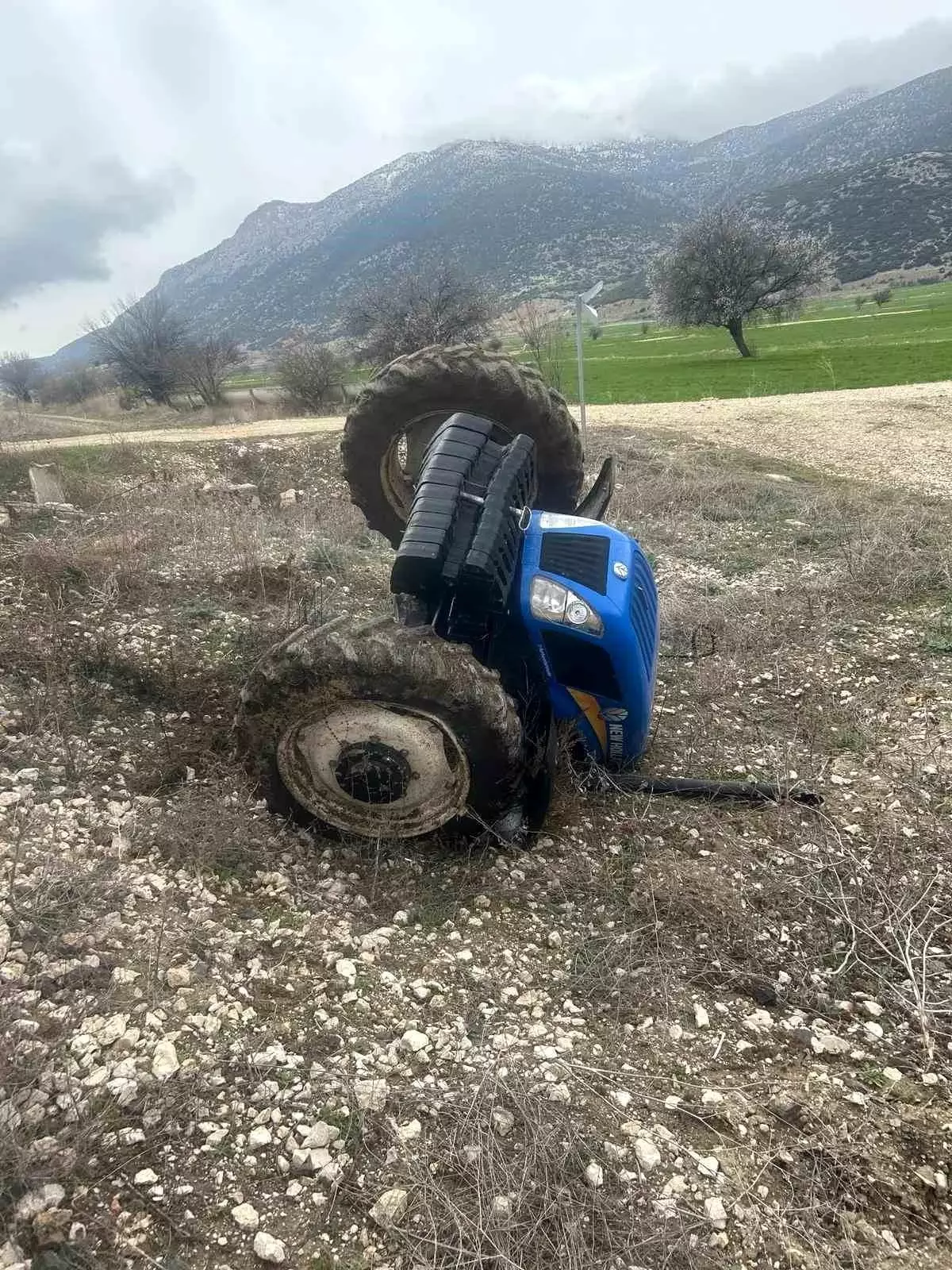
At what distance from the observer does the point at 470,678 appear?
3.11 meters

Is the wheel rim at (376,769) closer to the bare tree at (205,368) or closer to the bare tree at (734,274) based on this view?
the bare tree at (205,368)

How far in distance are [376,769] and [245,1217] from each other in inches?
64.5

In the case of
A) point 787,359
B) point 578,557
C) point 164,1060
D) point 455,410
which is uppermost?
point 455,410

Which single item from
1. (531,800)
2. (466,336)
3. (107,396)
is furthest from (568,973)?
(107,396)

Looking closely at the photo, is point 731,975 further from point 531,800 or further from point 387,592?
point 387,592

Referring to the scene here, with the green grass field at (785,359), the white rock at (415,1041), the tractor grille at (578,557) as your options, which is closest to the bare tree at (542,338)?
the green grass field at (785,359)

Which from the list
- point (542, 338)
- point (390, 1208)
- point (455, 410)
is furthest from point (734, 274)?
point (390, 1208)

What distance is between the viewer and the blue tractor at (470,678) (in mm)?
3139

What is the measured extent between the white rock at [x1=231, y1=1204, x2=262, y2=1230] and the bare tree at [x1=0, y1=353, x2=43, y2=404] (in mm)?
54366

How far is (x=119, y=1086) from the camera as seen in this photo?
7.19ft

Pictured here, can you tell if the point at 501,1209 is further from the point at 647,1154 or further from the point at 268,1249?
the point at 268,1249

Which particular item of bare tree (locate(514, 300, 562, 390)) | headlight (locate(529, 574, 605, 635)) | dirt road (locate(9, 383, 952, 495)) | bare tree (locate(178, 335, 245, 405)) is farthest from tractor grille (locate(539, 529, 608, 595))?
bare tree (locate(178, 335, 245, 405))

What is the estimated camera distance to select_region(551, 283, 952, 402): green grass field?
24.5m

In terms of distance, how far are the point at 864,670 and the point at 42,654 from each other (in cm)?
528
